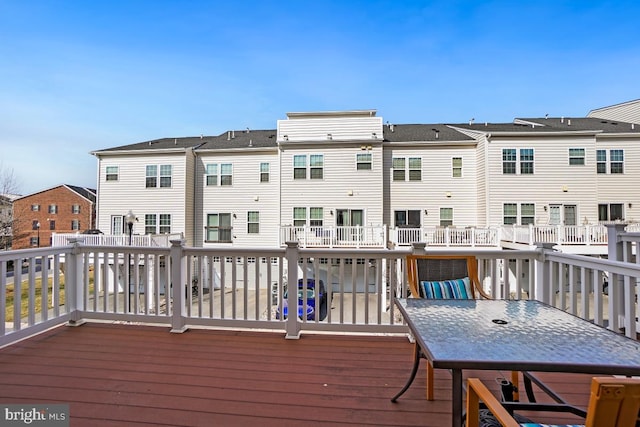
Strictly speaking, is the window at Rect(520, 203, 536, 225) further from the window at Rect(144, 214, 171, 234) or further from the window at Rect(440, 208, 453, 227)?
the window at Rect(144, 214, 171, 234)

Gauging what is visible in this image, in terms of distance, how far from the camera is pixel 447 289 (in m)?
2.59

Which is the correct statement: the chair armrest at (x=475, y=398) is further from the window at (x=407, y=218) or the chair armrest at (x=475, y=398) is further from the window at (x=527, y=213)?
the window at (x=527, y=213)

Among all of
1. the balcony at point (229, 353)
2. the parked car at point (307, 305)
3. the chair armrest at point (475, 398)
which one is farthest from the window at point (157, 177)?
the chair armrest at point (475, 398)

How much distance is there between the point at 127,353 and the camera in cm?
274

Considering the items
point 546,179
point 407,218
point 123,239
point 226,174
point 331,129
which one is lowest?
point 123,239

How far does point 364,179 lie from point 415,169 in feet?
7.26

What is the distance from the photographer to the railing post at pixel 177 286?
329cm

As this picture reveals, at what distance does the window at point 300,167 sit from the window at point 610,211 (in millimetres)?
11733

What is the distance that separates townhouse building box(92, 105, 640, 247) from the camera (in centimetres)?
1190

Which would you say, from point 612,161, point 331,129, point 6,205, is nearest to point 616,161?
point 612,161

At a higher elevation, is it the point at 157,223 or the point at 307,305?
the point at 157,223

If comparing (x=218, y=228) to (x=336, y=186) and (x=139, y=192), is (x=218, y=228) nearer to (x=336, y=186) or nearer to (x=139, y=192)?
(x=139, y=192)

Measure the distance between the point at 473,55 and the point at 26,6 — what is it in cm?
1206

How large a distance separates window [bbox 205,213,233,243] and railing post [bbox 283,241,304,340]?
36.4ft
